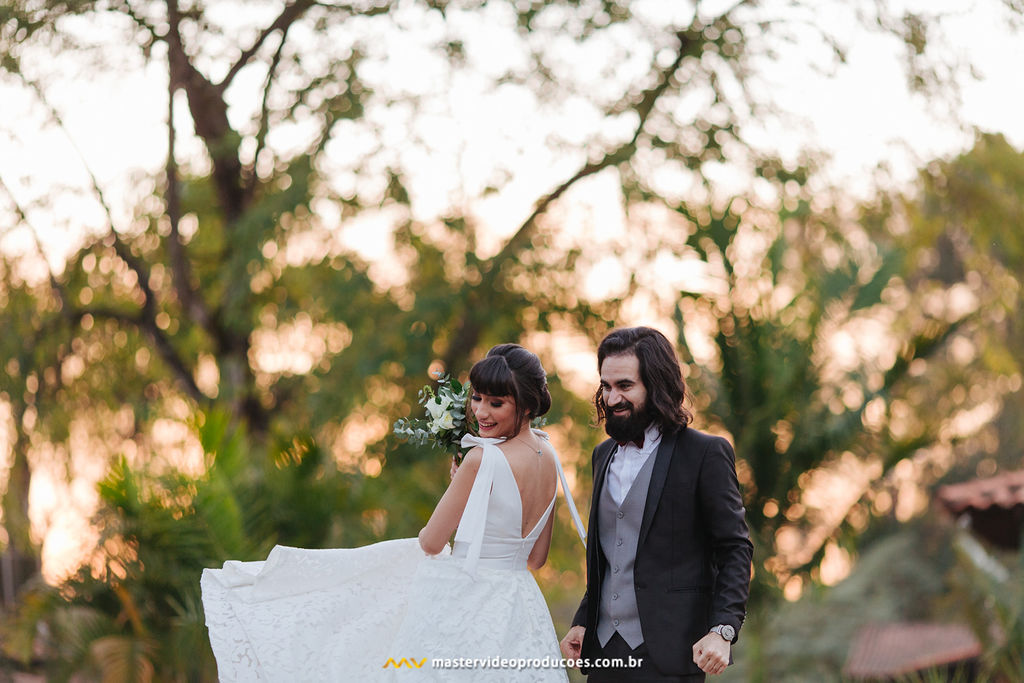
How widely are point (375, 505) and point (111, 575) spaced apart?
220cm

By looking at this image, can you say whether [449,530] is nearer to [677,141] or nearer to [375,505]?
[375,505]

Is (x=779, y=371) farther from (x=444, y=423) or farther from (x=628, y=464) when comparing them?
(x=628, y=464)

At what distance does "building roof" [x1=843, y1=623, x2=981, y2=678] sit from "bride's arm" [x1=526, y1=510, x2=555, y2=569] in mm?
17096

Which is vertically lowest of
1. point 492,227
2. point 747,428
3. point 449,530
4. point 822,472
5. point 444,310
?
point 822,472

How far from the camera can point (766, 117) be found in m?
11.0

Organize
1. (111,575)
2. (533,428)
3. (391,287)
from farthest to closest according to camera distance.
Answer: (391,287)
(111,575)
(533,428)

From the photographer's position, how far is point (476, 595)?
11.3ft

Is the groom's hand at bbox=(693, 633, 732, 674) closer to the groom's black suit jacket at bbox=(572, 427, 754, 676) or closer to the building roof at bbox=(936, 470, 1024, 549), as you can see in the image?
the groom's black suit jacket at bbox=(572, 427, 754, 676)

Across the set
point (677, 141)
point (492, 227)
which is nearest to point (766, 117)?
point (677, 141)

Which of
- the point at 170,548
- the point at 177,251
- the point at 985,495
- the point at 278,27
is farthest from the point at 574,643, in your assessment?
the point at 177,251

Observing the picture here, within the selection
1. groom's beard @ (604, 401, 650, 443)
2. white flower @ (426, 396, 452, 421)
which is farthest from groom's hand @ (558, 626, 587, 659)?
white flower @ (426, 396, 452, 421)

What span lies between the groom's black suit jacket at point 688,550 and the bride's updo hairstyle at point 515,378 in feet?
1.58

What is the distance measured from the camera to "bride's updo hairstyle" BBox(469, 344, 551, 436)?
11.2 ft

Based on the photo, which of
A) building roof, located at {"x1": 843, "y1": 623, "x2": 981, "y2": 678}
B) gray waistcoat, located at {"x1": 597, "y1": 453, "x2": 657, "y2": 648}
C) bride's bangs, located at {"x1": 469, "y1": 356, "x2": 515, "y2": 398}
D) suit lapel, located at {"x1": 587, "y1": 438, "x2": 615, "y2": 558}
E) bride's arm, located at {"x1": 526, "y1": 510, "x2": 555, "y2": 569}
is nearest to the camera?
gray waistcoat, located at {"x1": 597, "y1": 453, "x2": 657, "y2": 648}
